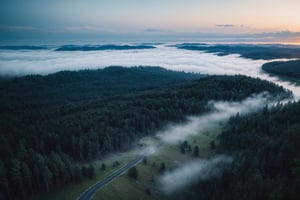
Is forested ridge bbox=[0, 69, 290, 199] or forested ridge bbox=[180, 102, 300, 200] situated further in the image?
forested ridge bbox=[0, 69, 290, 199]

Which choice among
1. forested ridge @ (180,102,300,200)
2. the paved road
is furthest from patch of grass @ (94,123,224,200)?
forested ridge @ (180,102,300,200)

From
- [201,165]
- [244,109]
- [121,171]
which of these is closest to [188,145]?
[201,165]

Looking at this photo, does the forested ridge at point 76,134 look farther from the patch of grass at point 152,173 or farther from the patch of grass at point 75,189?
the patch of grass at point 152,173

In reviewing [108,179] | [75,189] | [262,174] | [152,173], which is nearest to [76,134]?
[108,179]

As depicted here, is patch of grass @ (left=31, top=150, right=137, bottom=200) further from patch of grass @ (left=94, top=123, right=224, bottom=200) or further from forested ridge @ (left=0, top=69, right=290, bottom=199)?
patch of grass @ (left=94, top=123, right=224, bottom=200)

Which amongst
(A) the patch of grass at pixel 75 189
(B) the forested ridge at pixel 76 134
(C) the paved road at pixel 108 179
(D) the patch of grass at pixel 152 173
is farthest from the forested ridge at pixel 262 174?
(B) the forested ridge at pixel 76 134

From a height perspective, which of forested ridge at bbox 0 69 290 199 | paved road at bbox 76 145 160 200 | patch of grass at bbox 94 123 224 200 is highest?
forested ridge at bbox 0 69 290 199
